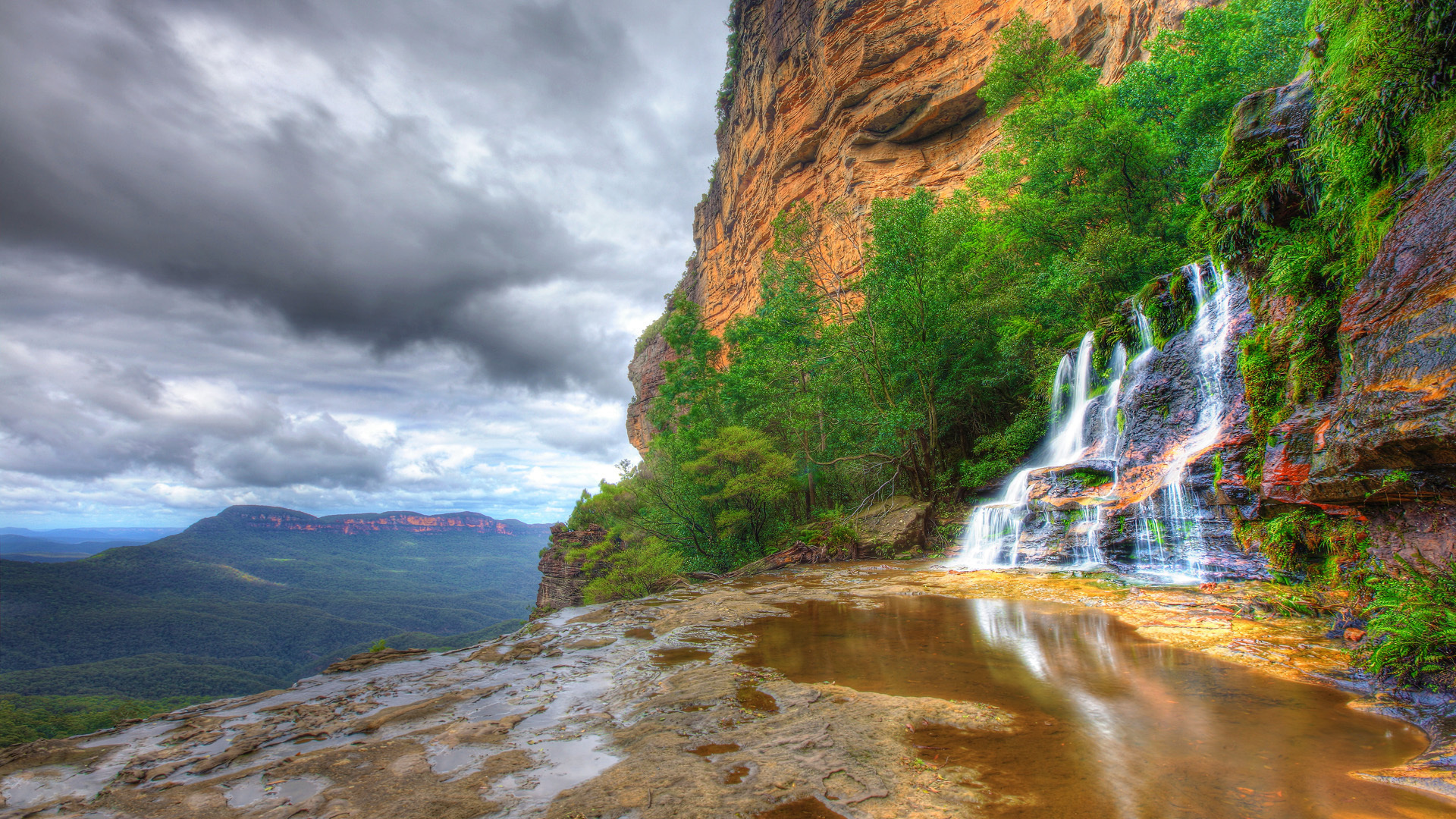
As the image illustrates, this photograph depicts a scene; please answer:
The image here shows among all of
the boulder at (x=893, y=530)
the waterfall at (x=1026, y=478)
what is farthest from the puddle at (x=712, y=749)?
the boulder at (x=893, y=530)

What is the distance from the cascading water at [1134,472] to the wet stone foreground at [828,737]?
260cm

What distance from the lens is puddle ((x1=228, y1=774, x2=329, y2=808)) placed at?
3.22 metres

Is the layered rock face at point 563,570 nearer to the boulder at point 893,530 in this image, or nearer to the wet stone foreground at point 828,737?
the boulder at point 893,530

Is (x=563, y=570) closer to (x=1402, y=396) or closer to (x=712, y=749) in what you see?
(x=712, y=749)

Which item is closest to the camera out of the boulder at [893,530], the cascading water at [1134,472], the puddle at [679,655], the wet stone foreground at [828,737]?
the wet stone foreground at [828,737]

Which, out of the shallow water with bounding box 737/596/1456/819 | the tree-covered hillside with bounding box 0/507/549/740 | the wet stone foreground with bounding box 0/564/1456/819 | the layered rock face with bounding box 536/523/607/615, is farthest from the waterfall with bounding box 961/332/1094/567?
the tree-covered hillside with bounding box 0/507/549/740

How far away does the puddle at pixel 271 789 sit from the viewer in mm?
3221

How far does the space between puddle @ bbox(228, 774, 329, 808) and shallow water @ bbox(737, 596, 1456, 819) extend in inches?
150

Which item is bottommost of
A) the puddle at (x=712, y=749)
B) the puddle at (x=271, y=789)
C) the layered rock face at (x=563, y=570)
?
the layered rock face at (x=563, y=570)

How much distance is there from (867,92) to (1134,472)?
104 feet

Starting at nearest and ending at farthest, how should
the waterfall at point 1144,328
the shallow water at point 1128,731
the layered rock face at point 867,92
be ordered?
the shallow water at point 1128,731 → the waterfall at point 1144,328 → the layered rock face at point 867,92

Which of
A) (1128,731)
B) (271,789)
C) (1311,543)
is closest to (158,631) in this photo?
(271,789)

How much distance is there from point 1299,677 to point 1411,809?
98.2 inches

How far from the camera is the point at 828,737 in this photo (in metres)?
3.53
